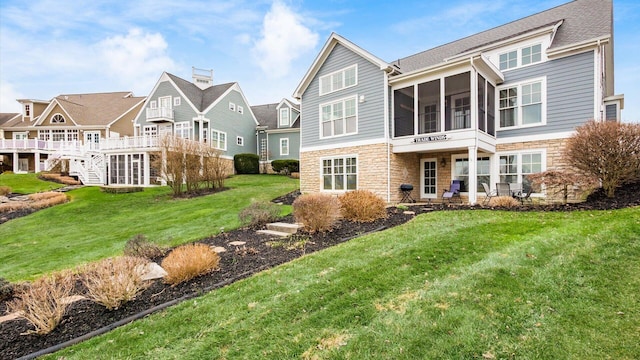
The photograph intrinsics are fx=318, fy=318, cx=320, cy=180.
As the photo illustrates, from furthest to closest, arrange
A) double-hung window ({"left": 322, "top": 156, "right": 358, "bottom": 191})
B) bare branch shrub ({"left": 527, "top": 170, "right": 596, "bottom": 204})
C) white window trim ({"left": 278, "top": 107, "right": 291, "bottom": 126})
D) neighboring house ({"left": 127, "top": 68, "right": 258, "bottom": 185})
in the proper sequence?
white window trim ({"left": 278, "top": 107, "right": 291, "bottom": 126}) < neighboring house ({"left": 127, "top": 68, "right": 258, "bottom": 185}) < double-hung window ({"left": 322, "top": 156, "right": 358, "bottom": 191}) < bare branch shrub ({"left": 527, "top": 170, "right": 596, "bottom": 204})

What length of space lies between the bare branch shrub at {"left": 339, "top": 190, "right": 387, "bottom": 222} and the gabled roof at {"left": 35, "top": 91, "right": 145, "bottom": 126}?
103 feet

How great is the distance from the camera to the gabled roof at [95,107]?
31.4 m

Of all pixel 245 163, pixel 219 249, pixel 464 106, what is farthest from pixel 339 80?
pixel 245 163

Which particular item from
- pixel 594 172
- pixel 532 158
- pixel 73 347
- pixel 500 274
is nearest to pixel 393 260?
pixel 500 274

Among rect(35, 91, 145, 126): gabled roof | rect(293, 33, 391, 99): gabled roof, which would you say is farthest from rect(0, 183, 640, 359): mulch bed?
rect(35, 91, 145, 126): gabled roof

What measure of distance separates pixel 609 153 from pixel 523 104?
501cm

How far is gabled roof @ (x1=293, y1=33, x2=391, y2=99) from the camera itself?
13.6 meters

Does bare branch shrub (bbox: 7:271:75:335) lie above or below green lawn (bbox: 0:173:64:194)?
below

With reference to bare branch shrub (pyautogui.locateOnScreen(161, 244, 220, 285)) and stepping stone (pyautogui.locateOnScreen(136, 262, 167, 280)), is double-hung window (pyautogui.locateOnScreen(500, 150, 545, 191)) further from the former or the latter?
stepping stone (pyautogui.locateOnScreen(136, 262, 167, 280))

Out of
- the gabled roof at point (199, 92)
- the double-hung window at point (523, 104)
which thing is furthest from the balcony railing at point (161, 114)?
the double-hung window at point (523, 104)

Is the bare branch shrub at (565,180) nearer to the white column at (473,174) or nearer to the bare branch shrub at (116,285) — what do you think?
the white column at (473,174)

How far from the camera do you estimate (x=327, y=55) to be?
15555 mm

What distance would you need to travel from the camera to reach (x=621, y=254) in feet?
14.9

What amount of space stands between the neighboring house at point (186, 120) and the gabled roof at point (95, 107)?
22.8 ft
